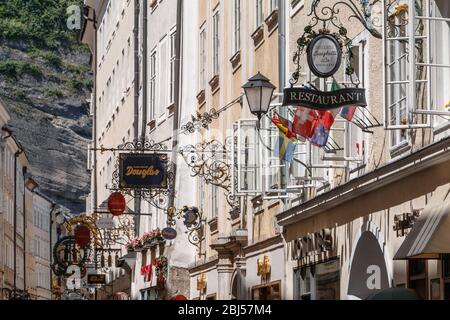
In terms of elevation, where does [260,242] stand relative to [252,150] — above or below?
below

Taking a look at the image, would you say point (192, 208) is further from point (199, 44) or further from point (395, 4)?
point (395, 4)

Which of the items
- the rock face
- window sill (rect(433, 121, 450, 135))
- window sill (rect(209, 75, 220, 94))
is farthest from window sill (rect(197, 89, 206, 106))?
the rock face

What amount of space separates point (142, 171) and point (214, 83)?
7.58 ft

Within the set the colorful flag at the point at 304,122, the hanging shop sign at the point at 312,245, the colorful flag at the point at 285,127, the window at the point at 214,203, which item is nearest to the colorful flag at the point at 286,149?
the colorful flag at the point at 285,127

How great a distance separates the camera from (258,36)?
22.8 meters

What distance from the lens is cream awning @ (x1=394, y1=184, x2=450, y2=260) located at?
11383 millimetres

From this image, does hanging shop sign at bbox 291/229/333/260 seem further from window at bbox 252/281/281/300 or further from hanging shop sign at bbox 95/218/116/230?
hanging shop sign at bbox 95/218/116/230

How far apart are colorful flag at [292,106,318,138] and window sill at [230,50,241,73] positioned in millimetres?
8463

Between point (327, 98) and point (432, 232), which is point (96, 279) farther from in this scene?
point (432, 232)

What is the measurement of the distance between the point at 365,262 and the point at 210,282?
37.5 feet

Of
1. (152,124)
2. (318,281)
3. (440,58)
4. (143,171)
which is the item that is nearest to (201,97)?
(143,171)

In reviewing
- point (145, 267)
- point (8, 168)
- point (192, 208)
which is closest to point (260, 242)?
point (192, 208)

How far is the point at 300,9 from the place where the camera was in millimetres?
19625

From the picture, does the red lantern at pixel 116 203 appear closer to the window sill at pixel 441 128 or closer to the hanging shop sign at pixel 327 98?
the hanging shop sign at pixel 327 98
